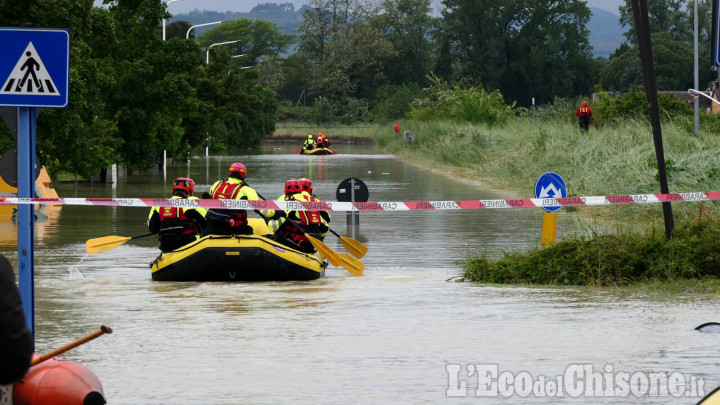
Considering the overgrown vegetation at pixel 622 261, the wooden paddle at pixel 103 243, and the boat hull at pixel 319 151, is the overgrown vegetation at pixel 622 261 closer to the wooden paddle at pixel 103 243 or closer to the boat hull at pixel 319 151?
the wooden paddle at pixel 103 243

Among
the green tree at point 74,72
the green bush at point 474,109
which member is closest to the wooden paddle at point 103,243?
the green tree at point 74,72

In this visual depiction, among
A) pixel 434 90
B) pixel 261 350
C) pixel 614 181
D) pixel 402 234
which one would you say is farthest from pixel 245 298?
pixel 434 90

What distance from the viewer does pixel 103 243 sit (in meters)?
16.7

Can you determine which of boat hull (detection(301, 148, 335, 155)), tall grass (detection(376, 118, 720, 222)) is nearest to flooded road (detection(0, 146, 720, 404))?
tall grass (detection(376, 118, 720, 222))

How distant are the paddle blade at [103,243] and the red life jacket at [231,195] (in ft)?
7.78

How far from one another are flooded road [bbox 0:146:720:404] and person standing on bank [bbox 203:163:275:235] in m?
0.74

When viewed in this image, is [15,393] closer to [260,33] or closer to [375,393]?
[375,393]

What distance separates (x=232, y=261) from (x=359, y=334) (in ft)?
14.2

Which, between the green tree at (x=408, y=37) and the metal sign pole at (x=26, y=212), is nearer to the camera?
the metal sign pole at (x=26, y=212)

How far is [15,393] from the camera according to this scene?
18.1 feet

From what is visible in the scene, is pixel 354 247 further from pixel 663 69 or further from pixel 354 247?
pixel 663 69

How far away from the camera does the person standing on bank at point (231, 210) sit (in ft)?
48.0

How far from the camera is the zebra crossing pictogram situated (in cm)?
852

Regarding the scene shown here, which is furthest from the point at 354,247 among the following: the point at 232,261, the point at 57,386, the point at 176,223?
the point at 57,386
